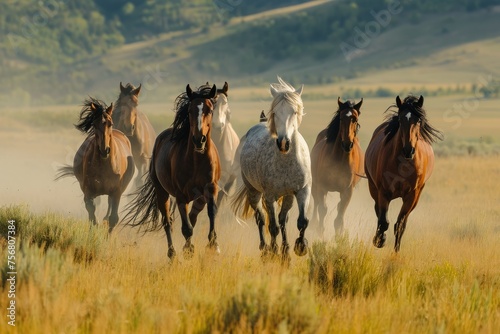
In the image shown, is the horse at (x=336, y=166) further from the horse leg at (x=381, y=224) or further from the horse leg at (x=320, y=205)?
the horse leg at (x=381, y=224)

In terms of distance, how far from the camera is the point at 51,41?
5443 inches

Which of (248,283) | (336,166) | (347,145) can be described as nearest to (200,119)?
(347,145)

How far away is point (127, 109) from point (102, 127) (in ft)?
14.2

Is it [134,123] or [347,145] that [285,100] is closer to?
[347,145]

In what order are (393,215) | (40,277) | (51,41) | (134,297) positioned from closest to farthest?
(40,277), (134,297), (393,215), (51,41)

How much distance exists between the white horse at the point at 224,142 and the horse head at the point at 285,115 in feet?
10.2

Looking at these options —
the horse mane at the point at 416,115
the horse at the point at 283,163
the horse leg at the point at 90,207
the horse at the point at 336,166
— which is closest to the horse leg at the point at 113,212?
the horse leg at the point at 90,207

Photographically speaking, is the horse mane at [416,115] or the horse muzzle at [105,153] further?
the horse muzzle at [105,153]

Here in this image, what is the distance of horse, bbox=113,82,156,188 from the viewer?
52.5 feet

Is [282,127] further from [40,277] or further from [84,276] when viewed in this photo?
[40,277]

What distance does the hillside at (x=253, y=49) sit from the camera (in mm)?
114938

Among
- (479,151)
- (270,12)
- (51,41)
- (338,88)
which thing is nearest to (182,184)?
(479,151)

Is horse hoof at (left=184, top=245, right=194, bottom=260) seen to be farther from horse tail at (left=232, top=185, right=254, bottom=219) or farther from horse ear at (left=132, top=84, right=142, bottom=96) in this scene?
horse ear at (left=132, top=84, right=142, bottom=96)

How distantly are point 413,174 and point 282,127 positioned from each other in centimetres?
201
